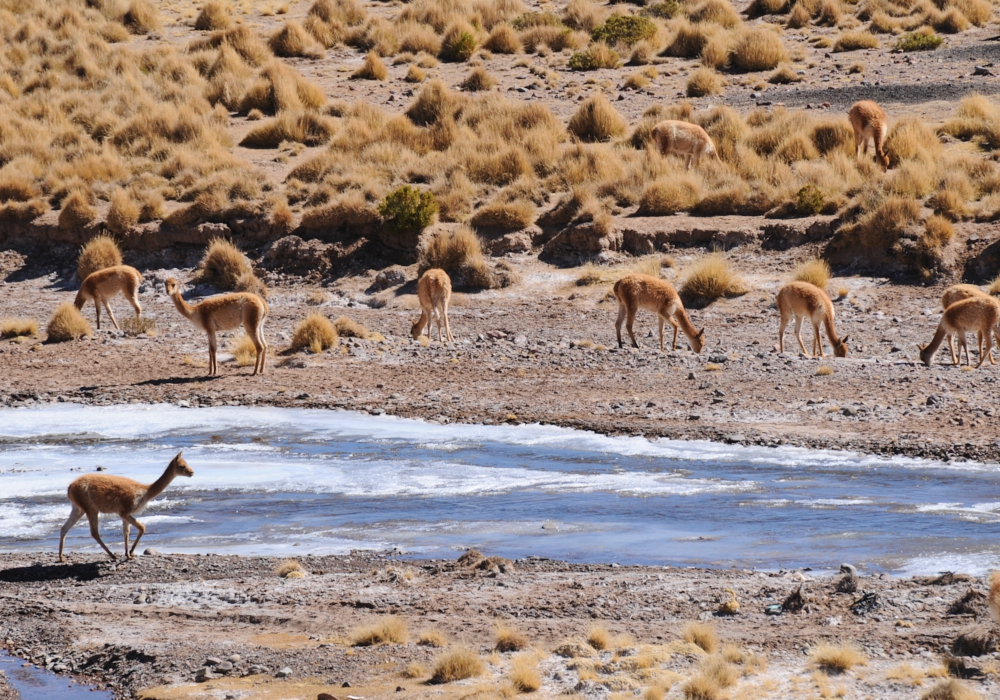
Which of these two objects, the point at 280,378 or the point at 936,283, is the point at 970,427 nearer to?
the point at 936,283

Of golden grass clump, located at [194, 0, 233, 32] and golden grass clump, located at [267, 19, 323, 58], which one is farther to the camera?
golden grass clump, located at [194, 0, 233, 32]

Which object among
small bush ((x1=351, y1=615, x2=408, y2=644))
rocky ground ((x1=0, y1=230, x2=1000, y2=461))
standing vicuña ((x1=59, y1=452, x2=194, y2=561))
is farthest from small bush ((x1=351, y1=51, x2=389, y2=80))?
small bush ((x1=351, y1=615, x2=408, y2=644))

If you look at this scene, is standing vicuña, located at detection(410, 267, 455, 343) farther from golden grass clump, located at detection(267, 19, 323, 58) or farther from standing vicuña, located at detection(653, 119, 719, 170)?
golden grass clump, located at detection(267, 19, 323, 58)

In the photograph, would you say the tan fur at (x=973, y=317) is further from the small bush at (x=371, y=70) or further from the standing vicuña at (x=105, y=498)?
the small bush at (x=371, y=70)

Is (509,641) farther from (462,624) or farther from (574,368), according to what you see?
(574,368)

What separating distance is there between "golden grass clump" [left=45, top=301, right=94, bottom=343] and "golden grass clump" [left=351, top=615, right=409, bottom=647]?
1266cm

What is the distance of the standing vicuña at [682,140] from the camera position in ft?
77.5

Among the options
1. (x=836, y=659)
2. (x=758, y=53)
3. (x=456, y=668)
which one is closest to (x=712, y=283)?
(x=836, y=659)

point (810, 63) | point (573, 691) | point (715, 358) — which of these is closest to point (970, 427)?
point (715, 358)

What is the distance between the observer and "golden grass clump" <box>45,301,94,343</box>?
18438 mm

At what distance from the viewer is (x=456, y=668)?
6.58 meters

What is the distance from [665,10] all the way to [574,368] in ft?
75.9

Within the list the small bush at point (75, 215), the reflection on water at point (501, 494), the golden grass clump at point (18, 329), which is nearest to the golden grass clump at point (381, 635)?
the reflection on water at point (501, 494)

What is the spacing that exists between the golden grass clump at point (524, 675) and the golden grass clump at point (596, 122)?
20.6 metres
